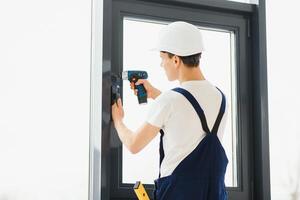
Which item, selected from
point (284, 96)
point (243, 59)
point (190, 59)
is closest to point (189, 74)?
point (190, 59)

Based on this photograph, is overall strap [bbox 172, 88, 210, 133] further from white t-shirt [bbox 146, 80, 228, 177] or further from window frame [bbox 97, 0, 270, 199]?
window frame [bbox 97, 0, 270, 199]

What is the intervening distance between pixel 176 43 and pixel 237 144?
0.82 meters

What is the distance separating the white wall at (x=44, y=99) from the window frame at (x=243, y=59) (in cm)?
15

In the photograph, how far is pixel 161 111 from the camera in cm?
199

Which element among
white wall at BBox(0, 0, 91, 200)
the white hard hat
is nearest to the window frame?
white wall at BBox(0, 0, 91, 200)

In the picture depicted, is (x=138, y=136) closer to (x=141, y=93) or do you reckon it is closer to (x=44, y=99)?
(x=141, y=93)

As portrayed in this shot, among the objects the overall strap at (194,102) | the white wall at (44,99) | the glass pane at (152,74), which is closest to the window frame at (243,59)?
the glass pane at (152,74)

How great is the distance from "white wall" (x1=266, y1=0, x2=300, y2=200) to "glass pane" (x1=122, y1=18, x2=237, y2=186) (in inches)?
7.9

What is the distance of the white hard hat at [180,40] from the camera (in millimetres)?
2055

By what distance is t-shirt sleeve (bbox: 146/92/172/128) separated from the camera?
1984mm

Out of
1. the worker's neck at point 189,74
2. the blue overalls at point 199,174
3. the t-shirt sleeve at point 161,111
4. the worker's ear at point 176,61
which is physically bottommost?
the blue overalls at point 199,174

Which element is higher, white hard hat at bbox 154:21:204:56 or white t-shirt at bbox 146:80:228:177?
white hard hat at bbox 154:21:204:56

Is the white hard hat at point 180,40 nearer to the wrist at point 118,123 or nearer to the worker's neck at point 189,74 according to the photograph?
the worker's neck at point 189,74

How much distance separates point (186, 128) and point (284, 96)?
3.10ft
